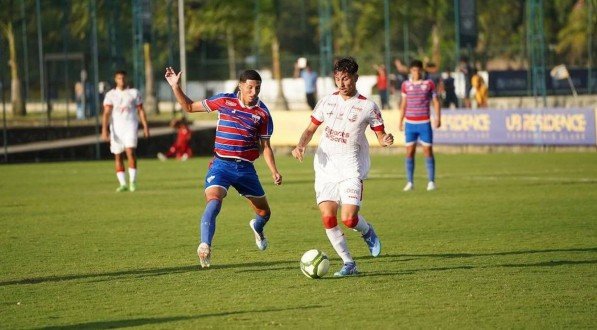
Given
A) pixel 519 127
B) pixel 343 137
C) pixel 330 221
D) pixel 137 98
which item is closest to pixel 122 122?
pixel 137 98

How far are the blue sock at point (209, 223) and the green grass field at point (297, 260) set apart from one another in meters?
0.37

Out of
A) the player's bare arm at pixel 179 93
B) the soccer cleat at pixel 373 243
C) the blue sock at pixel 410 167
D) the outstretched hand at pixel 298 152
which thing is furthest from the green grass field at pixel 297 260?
the player's bare arm at pixel 179 93

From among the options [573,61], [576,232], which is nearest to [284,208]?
[576,232]

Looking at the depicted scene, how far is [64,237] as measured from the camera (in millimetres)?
15656

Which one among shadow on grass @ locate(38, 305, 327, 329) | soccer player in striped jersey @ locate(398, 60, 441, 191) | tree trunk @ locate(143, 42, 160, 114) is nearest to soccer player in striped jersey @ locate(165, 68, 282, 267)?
shadow on grass @ locate(38, 305, 327, 329)

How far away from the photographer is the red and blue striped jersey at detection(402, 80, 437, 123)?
2177 centimetres

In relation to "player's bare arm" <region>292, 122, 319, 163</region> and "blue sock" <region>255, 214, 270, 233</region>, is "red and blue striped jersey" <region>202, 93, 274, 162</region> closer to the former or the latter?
"player's bare arm" <region>292, 122, 319, 163</region>

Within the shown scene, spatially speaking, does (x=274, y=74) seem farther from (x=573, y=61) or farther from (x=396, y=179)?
(x=396, y=179)

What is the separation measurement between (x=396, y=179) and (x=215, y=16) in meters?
40.6

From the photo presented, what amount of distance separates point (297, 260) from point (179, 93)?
86.0 inches

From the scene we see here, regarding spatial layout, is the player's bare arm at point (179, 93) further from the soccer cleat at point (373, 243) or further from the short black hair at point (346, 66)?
the soccer cleat at point (373, 243)

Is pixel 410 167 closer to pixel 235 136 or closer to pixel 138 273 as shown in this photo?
pixel 235 136

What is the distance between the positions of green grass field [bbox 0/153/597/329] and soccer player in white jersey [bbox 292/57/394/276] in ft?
1.78

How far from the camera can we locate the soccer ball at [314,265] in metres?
11.2
